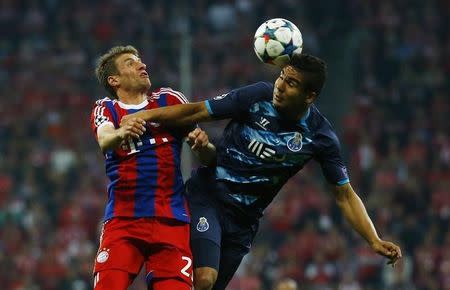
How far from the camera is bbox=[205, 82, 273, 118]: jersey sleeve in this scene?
619 cm

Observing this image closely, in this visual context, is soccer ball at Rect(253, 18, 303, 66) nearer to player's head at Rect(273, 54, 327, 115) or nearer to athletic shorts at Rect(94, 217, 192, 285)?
player's head at Rect(273, 54, 327, 115)

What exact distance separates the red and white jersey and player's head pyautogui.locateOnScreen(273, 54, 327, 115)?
686mm

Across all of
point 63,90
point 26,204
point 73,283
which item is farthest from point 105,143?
point 63,90

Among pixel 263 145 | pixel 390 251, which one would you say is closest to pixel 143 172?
pixel 263 145

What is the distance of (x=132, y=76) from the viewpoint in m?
6.37

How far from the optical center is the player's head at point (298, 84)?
6.17 metres

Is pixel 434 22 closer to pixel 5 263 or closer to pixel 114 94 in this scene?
pixel 5 263

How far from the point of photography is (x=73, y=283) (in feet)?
43.7

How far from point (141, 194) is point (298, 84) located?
44.2 inches

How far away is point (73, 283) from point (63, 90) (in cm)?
333

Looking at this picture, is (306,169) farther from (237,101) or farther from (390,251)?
(237,101)

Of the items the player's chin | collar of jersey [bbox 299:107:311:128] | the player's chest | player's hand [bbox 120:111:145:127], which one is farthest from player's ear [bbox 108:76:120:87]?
collar of jersey [bbox 299:107:311:128]

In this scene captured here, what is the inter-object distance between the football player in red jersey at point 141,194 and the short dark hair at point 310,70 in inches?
27.2

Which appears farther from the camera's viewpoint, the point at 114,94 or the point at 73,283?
the point at 73,283
